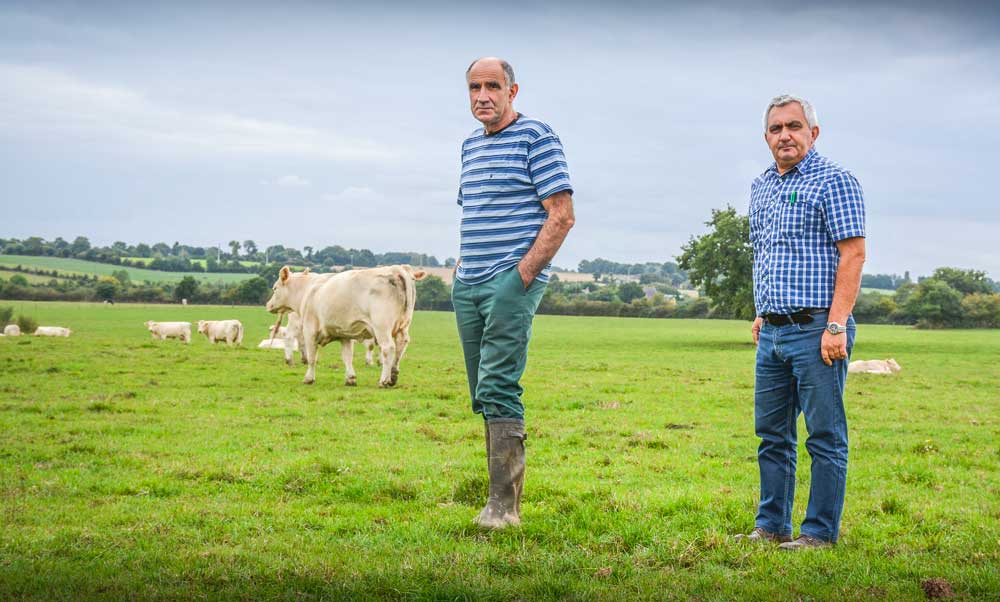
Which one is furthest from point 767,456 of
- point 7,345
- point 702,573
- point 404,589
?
point 7,345

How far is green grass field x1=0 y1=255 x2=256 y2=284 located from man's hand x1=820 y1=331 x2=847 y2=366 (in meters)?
85.7

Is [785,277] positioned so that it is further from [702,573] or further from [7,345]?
[7,345]

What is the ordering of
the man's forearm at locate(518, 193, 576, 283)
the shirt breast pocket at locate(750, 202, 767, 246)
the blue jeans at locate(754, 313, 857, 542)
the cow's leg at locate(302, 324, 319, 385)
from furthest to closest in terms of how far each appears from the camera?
1. the cow's leg at locate(302, 324, 319, 385)
2. the shirt breast pocket at locate(750, 202, 767, 246)
3. the man's forearm at locate(518, 193, 576, 283)
4. the blue jeans at locate(754, 313, 857, 542)

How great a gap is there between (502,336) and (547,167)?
1.11 m

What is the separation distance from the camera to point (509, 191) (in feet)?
17.8

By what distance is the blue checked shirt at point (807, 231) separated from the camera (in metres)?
4.87

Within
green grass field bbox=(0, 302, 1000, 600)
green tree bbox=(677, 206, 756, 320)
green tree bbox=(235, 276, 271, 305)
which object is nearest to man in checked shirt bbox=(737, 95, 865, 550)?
green grass field bbox=(0, 302, 1000, 600)

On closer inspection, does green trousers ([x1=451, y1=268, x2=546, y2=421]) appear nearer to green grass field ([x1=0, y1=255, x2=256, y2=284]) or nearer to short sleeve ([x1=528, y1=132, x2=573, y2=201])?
short sleeve ([x1=528, y1=132, x2=573, y2=201])

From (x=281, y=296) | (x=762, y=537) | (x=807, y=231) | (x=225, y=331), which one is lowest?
(x=225, y=331)

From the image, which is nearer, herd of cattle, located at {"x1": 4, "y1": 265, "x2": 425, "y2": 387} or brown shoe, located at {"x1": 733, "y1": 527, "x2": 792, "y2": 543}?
brown shoe, located at {"x1": 733, "y1": 527, "x2": 792, "y2": 543}

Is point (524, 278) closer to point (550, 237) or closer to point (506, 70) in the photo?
point (550, 237)

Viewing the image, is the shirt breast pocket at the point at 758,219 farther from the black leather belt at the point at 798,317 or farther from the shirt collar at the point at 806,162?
the black leather belt at the point at 798,317

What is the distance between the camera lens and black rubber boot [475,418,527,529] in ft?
17.6

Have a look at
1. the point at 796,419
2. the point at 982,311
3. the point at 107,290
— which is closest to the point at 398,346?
the point at 796,419
